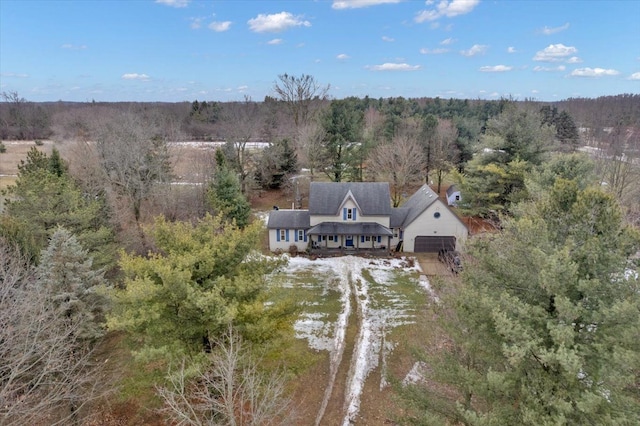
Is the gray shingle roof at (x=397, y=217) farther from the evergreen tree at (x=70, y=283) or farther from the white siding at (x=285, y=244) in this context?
the evergreen tree at (x=70, y=283)

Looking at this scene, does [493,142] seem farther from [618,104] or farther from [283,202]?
[618,104]

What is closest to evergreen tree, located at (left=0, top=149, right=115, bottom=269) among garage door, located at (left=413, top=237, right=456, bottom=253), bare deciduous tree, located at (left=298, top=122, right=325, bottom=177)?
garage door, located at (left=413, top=237, right=456, bottom=253)

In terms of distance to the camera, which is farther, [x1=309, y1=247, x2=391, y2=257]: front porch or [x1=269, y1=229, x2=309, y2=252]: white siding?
[x1=269, y1=229, x2=309, y2=252]: white siding

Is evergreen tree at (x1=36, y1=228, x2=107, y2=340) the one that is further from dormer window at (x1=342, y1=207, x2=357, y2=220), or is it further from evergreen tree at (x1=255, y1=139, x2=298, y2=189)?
evergreen tree at (x1=255, y1=139, x2=298, y2=189)

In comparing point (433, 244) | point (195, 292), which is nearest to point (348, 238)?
point (433, 244)

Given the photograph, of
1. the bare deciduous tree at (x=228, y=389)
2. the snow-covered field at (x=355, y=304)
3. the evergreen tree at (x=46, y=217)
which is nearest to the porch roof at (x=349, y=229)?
the snow-covered field at (x=355, y=304)

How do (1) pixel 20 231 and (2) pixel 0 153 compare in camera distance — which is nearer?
(1) pixel 20 231

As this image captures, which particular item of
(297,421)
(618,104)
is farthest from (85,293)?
(618,104)

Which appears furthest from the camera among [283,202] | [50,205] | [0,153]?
[0,153]
